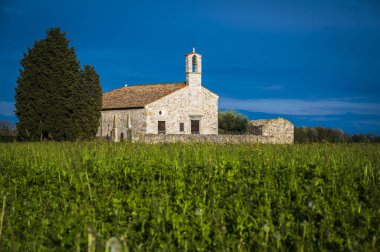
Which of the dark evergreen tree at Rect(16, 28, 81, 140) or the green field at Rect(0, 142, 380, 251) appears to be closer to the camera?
the green field at Rect(0, 142, 380, 251)

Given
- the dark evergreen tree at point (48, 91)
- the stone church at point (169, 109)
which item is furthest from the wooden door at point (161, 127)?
the dark evergreen tree at point (48, 91)

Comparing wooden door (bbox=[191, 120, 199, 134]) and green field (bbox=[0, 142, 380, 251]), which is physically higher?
wooden door (bbox=[191, 120, 199, 134])

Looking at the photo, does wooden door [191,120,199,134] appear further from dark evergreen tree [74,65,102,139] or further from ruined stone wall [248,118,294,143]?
dark evergreen tree [74,65,102,139]

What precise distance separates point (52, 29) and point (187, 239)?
90.0 ft

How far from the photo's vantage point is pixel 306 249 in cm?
610

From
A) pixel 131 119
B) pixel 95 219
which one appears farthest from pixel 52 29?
pixel 95 219

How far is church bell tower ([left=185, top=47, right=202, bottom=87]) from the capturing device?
3962 centimetres

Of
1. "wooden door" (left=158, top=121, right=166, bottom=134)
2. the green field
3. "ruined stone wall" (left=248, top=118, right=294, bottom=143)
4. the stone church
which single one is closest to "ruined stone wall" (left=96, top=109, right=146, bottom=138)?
the stone church

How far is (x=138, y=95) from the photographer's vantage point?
40.5 m

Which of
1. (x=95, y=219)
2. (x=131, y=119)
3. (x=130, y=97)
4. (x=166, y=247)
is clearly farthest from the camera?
(x=130, y=97)

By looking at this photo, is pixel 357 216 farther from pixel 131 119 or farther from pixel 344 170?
pixel 131 119

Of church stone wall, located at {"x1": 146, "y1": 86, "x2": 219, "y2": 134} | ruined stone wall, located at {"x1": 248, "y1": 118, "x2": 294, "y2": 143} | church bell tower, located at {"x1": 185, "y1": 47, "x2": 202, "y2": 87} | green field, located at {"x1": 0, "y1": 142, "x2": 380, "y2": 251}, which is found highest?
church bell tower, located at {"x1": 185, "y1": 47, "x2": 202, "y2": 87}

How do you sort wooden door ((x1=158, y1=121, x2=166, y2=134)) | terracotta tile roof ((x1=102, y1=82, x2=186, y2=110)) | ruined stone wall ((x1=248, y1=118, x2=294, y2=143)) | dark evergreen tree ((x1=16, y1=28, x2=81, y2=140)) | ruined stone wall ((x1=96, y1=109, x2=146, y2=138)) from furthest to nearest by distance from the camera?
1. terracotta tile roof ((x1=102, y1=82, x2=186, y2=110))
2. wooden door ((x1=158, y1=121, x2=166, y2=134))
3. ruined stone wall ((x1=248, y1=118, x2=294, y2=143))
4. ruined stone wall ((x1=96, y1=109, x2=146, y2=138))
5. dark evergreen tree ((x1=16, y1=28, x2=81, y2=140))

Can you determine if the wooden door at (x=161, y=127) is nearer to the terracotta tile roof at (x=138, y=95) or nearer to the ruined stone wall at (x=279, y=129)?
the terracotta tile roof at (x=138, y=95)
